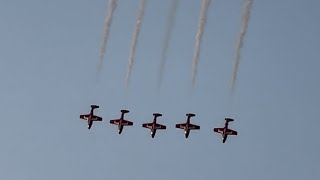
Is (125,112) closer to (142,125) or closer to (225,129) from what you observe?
(142,125)

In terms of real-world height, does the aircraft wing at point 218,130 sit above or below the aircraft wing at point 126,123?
above

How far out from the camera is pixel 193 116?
124375 millimetres

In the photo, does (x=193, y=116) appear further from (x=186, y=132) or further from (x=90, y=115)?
(x=90, y=115)

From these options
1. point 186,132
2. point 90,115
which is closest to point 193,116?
point 186,132

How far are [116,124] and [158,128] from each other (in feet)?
16.6

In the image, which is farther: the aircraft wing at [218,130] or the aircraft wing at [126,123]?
the aircraft wing at [126,123]

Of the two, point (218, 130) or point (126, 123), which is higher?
point (218, 130)

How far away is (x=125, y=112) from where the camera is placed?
127 m

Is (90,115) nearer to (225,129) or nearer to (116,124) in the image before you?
(116,124)

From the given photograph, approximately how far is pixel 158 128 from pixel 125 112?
3989 millimetres

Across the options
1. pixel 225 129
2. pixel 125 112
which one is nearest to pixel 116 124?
pixel 125 112

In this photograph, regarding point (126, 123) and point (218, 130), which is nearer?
point (218, 130)

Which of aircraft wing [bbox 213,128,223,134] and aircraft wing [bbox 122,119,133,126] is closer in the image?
aircraft wing [bbox 213,128,223,134]

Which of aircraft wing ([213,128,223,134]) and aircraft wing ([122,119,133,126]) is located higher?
aircraft wing ([213,128,223,134])
